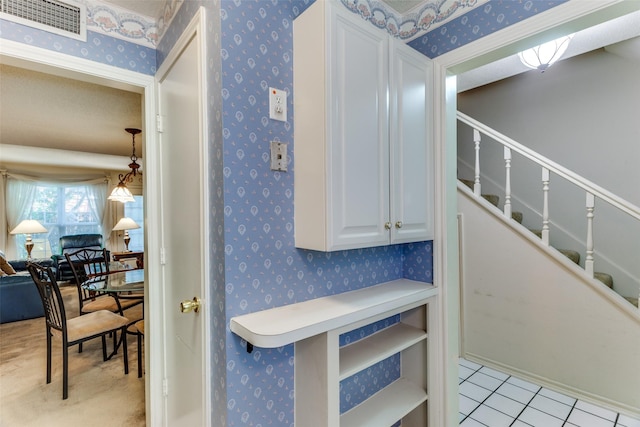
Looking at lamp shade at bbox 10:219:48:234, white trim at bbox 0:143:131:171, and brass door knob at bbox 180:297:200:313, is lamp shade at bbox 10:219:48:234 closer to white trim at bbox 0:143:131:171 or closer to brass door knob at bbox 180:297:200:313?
white trim at bbox 0:143:131:171

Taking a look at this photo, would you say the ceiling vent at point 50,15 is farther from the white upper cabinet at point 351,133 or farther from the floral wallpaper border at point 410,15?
the floral wallpaper border at point 410,15

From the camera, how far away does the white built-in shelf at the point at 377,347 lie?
4.47 ft

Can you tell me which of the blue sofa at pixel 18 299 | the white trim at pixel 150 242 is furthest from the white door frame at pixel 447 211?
the blue sofa at pixel 18 299

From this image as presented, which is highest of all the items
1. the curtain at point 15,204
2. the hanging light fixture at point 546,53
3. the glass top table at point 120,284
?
the hanging light fixture at point 546,53

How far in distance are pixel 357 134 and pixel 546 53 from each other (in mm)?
1872

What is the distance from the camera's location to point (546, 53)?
2.17 meters

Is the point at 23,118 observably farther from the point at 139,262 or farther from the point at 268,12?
the point at 268,12

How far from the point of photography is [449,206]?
5.51 feet

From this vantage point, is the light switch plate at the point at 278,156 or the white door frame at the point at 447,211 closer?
the light switch plate at the point at 278,156

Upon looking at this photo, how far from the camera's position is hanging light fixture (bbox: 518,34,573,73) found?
2128 millimetres

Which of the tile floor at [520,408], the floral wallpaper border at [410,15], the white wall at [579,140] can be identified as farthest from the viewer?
the white wall at [579,140]

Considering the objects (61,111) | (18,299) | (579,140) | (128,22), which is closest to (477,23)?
(128,22)

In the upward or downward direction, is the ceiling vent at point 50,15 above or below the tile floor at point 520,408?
above

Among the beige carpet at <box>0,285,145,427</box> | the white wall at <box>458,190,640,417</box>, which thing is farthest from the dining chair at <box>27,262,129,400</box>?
the white wall at <box>458,190,640,417</box>
